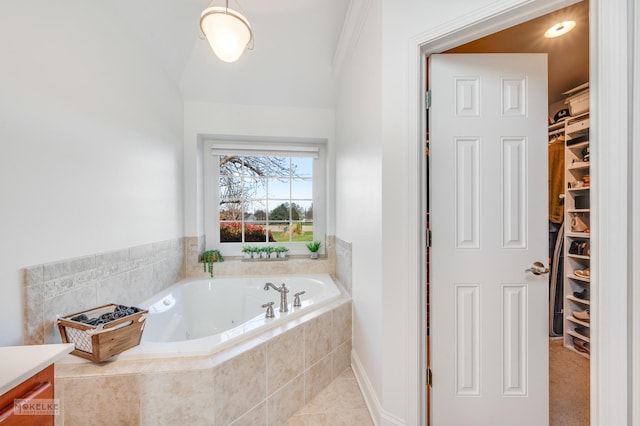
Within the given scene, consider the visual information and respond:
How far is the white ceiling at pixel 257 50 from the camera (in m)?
1.78

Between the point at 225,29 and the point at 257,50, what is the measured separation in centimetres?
113

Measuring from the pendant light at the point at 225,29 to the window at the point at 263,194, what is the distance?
1.44 m

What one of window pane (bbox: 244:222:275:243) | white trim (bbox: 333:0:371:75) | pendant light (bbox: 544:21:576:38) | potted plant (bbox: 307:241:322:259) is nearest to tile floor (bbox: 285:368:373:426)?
potted plant (bbox: 307:241:322:259)

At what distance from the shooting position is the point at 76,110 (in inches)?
49.8

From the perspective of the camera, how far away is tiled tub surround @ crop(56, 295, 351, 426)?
1.03m

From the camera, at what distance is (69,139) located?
4.02 feet

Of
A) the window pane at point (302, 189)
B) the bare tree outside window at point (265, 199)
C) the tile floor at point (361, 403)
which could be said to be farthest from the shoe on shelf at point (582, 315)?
the window pane at point (302, 189)

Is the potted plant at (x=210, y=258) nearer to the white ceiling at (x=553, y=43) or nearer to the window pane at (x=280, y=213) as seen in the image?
the window pane at (x=280, y=213)

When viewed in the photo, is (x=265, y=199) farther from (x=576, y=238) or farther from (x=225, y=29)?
(x=576, y=238)
